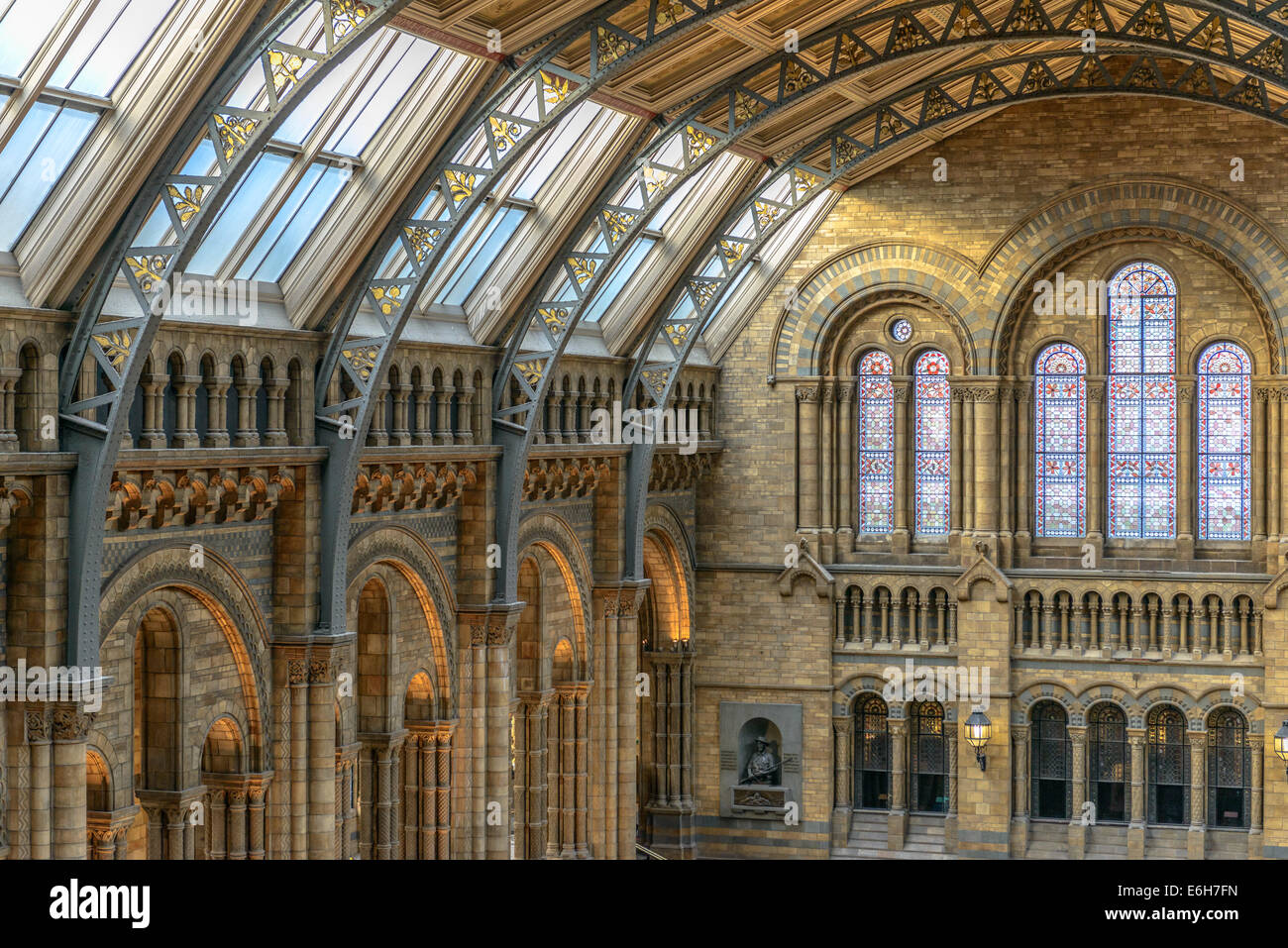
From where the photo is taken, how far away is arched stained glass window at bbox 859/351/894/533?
3206 cm

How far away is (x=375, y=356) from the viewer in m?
20.1

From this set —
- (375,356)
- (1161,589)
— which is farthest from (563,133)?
(1161,589)

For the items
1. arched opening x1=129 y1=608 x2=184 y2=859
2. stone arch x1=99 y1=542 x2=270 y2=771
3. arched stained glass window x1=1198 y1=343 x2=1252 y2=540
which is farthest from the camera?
arched stained glass window x1=1198 y1=343 x2=1252 y2=540

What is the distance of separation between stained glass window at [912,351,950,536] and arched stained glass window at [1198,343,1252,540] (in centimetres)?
452

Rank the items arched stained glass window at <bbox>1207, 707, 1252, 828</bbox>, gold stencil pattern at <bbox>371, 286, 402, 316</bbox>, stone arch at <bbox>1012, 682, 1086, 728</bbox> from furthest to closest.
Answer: stone arch at <bbox>1012, 682, 1086, 728</bbox>
arched stained glass window at <bbox>1207, 707, 1252, 828</bbox>
gold stencil pattern at <bbox>371, 286, 402, 316</bbox>

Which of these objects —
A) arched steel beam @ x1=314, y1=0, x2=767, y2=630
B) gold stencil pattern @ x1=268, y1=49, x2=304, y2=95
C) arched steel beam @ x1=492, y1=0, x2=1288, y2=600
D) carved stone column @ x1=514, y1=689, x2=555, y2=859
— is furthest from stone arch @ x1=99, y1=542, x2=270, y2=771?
carved stone column @ x1=514, y1=689, x2=555, y2=859

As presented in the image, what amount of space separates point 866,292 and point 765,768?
9.08 metres

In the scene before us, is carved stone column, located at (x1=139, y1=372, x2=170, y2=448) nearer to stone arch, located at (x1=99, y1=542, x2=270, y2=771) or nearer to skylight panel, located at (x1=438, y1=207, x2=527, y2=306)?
stone arch, located at (x1=99, y1=542, x2=270, y2=771)

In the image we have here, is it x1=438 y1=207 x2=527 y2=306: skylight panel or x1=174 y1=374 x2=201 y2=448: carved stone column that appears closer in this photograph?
x1=174 y1=374 x2=201 y2=448: carved stone column

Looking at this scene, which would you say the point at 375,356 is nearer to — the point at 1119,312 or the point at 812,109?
the point at 812,109

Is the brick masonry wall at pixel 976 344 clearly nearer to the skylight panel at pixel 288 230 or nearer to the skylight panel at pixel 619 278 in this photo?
the skylight panel at pixel 619 278

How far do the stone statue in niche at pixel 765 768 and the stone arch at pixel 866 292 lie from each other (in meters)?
7.16

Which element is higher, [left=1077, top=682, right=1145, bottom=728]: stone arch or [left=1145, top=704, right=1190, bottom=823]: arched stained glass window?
[left=1077, top=682, right=1145, bottom=728]: stone arch
